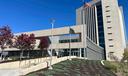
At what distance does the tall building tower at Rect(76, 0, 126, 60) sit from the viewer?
225ft

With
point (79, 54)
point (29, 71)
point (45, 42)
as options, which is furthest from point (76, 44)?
point (29, 71)

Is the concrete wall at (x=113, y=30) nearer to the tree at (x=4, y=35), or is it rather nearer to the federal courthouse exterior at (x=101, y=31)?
the federal courthouse exterior at (x=101, y=31)

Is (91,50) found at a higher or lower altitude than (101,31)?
lower

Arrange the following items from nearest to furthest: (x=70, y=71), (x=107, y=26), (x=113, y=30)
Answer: (x=70, y=71), (x=113, y=30), (x=107, y=26)

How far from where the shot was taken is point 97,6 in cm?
7988

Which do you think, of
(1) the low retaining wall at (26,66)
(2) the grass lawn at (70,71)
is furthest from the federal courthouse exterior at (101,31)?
(2) the grass lawn at (70,71)

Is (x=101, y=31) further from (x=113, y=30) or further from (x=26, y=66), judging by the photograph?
(x=26, y=66)

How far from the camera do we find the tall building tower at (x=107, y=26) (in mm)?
68688

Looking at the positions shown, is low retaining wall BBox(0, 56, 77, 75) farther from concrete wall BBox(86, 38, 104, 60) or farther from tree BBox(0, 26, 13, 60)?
concrete wall BBox(86, 38, 104, 60)

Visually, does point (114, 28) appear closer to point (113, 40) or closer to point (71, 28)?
point (113, 40)

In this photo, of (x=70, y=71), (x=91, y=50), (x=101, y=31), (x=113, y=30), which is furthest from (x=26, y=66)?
(x=113, y=30)

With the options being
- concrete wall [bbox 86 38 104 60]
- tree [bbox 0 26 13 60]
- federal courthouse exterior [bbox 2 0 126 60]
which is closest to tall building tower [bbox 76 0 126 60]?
federal courthouse exterior [bbox 2 0 126 60]

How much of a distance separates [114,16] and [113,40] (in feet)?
36.7

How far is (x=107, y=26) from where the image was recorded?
2842 inches
